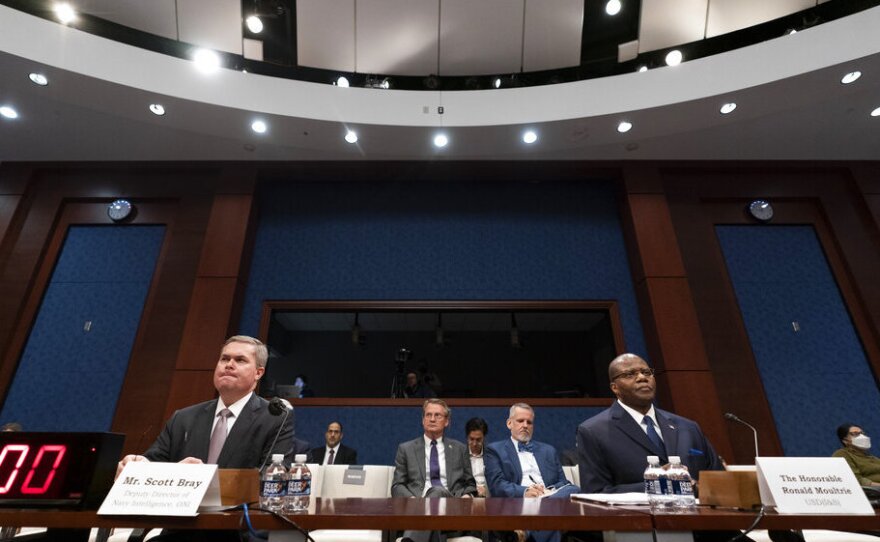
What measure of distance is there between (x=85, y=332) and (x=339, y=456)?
9.93 feet

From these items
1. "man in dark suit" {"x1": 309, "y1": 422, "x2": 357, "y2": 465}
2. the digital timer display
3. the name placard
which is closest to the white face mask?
the name placard

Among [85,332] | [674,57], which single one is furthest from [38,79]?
[674,57]

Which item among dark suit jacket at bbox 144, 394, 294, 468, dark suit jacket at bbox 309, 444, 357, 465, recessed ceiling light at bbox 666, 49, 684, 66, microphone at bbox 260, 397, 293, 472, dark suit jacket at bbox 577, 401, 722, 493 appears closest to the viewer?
microphone at bbox 260, 397, 293, 472

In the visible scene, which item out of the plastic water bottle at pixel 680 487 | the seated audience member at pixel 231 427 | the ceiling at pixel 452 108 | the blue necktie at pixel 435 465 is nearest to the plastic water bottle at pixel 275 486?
the seated audience member at pixel 231 427

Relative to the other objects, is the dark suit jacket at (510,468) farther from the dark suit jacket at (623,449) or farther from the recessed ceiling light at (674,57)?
the recessed ceiling light at (674,57)

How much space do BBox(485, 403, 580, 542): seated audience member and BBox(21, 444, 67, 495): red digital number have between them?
229 centimetres

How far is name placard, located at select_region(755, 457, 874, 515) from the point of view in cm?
111

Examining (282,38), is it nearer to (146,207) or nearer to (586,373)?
(146,207)

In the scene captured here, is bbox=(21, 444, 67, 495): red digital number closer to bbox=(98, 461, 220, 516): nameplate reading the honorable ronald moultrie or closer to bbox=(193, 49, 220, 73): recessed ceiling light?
bbox=(98, 461, 220, 516): nameplate reading the honorable ronald moultrie

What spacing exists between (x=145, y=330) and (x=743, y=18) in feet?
21.7

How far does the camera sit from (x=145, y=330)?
493 cm

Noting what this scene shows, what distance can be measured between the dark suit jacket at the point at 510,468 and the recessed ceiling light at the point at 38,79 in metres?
4.93

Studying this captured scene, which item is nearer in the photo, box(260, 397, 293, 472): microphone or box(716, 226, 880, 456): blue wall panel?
box(260, 397, 293, 472): microphone

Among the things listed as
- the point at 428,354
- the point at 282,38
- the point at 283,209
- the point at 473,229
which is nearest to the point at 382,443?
the point at 473,229
